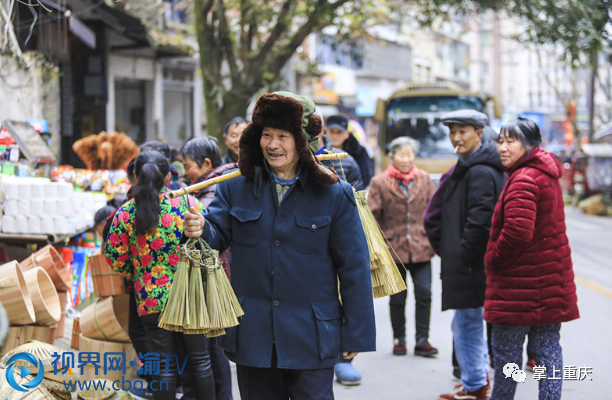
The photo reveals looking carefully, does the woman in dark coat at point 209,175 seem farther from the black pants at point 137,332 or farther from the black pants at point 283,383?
the black pants at point 283,383

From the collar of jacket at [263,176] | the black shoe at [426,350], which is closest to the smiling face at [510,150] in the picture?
the collar of jacket at [263,176]

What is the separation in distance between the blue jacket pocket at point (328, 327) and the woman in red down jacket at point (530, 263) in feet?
4.75

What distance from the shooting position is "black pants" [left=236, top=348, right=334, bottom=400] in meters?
3.19

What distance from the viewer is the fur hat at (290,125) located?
3.19 metres

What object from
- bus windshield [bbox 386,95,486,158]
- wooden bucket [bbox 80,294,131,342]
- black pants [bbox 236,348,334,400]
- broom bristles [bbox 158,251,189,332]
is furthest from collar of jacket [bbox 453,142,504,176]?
bus windshield [bbox 386,95,486,158]

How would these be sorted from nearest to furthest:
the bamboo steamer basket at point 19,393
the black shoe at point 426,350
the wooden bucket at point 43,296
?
1. the bamboo steamer basket at point 19,393
2. the wooden bucket at point 43,296
3. the black shoe at point 426,350

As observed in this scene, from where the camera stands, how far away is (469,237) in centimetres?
489

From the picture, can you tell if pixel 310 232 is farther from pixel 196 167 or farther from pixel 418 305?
pixel 418 305

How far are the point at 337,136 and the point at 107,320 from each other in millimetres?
2891

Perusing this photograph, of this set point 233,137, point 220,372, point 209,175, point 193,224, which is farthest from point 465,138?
point 193,224

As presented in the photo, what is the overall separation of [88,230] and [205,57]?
281 inches

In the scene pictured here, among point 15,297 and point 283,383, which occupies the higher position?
point 15,297

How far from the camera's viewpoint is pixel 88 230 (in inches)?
279

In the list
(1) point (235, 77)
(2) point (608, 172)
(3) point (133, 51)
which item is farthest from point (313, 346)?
(2) point (608, 172)
